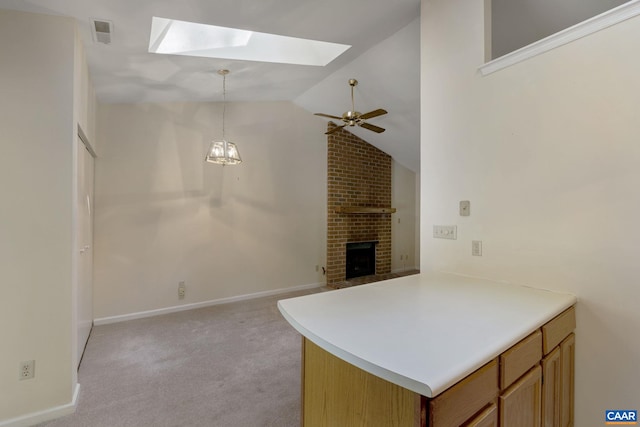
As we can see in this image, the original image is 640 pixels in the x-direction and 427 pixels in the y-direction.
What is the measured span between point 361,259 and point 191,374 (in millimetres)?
3824

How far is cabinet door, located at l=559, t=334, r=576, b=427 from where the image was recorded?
145cm

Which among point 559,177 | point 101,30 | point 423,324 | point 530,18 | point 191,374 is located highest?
point 530,18

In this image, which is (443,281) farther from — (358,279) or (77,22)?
(358,279)

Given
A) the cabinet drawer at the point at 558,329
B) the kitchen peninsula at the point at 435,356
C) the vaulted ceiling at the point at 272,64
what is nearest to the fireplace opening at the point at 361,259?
the vaulted ceiling at the point at 272,64

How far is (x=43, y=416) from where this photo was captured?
184 cm

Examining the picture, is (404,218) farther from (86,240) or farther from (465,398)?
(465,398)

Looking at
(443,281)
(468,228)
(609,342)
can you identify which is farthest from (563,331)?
(468,228)

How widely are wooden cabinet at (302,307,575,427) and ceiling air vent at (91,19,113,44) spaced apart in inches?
96.1

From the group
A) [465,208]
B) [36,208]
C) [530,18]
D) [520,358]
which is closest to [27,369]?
[36,208]

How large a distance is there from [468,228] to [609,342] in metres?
0.88

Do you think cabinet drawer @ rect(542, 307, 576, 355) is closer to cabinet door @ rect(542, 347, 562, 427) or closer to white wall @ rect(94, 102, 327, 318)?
cabinet door @ rect(542, 347, 562, 427)

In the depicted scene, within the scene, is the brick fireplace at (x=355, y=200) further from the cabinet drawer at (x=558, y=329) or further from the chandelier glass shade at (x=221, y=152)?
the cabinet drawer at (x=558, y=329)

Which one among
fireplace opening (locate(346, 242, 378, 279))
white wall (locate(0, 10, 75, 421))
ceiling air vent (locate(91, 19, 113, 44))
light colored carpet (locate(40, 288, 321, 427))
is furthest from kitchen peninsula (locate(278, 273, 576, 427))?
fireplace opening (locate(346, 242, 378, 279))

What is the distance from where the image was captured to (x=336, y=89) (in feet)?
13.4
